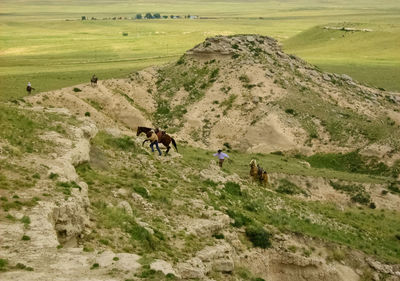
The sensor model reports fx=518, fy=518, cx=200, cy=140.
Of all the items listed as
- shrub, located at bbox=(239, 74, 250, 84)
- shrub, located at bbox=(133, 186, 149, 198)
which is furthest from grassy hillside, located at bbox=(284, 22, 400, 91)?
shrub, located at bbox=(133, 186, 149, 198)

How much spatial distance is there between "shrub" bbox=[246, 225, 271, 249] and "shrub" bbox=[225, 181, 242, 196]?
4.54 m

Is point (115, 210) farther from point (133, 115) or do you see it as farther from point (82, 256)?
point (133, 115)

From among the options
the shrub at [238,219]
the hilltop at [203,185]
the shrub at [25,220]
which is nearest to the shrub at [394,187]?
the hilltop at [203,185]

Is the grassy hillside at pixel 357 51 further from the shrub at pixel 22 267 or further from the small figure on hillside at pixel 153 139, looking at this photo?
the shrub at pixel 22 267

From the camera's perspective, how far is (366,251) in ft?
87.9

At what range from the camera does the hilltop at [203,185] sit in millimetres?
18000

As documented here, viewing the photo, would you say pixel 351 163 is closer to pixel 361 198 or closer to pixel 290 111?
pixel 290 111

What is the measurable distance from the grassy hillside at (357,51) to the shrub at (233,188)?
49.2 meters

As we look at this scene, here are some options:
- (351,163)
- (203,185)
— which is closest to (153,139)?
(203,185)

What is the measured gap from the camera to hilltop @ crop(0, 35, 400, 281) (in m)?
18.0

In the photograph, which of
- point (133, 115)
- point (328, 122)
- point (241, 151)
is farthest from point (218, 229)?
point (328, 122)

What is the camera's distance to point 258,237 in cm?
2430

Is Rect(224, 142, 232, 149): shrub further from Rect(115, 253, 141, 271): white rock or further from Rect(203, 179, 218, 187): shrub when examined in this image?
Rect(115, 253, 141, 271): white rock

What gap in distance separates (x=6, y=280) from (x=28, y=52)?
9316cm
